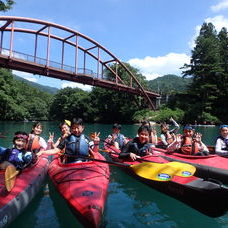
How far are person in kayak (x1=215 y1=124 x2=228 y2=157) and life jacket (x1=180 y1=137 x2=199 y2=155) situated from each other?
0.53m

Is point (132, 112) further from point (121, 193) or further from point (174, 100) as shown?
point (121, 193)

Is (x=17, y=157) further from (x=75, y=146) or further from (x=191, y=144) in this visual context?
(x=191, y=144)

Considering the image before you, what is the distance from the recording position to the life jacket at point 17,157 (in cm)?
443

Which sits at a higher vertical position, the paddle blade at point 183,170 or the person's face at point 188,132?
the person's face at point 188,132

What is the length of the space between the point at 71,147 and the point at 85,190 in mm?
1389

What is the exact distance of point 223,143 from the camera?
20.9ft

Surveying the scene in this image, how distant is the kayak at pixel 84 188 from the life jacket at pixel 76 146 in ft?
0.92

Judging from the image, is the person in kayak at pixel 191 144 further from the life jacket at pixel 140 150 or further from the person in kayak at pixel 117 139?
the person in kayak at pixel 117 139

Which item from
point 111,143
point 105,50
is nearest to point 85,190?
point 111,143

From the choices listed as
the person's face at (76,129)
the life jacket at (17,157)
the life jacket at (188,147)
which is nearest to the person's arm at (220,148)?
the life jacket at (188,147)

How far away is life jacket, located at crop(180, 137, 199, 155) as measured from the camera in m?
6.58

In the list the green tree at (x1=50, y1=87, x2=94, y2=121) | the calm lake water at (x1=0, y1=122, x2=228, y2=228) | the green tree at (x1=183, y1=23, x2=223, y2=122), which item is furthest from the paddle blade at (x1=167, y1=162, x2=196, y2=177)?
the green tree at (x1=50, y1=87, x2=94, y2=121)

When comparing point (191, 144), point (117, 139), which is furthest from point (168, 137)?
point (191, 144)

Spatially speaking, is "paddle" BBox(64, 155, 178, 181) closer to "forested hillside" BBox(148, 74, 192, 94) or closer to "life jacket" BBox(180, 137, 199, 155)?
"life jacket" BBox(180, 137, 199, 155)
